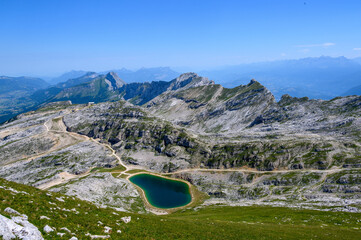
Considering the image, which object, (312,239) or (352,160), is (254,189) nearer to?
(352,160)

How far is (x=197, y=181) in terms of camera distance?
145750 mm

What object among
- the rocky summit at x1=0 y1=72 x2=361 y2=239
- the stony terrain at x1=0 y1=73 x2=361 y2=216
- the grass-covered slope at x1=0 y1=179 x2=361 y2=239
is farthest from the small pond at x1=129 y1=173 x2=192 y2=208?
the grass-covered slope at x1=0 y1=179 x2=361 y2=239

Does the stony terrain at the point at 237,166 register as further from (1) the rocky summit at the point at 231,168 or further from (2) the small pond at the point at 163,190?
(2) the small pond at the point at 163,190

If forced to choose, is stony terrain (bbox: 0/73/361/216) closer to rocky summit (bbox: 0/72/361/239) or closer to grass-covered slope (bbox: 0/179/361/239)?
rocky summit (bbox: 0/72/361/239)

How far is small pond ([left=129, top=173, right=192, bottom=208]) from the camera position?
122 m

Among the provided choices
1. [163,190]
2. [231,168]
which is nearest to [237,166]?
[231,168]


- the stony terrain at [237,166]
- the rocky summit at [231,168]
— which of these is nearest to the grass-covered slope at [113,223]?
the rocky summit at [231,168]

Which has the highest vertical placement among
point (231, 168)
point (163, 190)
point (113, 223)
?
point (113, 223)

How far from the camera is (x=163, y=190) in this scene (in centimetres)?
13888

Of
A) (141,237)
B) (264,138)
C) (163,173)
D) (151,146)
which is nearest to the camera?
(141,237)

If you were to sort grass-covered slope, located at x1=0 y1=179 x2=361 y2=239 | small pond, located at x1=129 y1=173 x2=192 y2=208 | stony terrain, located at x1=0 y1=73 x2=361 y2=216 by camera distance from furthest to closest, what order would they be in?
small pond, located at x1=129 y1=173 x2=192 y2=208, stony terrain, located at x1=0 y1=73 x2=361 y2=216, grass-covered slope, located at x1=0 y1=179 x2=361 y2=239

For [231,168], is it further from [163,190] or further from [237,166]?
[163,190]

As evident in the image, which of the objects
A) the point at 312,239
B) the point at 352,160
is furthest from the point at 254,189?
the point at 312,239

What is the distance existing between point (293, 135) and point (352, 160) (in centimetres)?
5369
